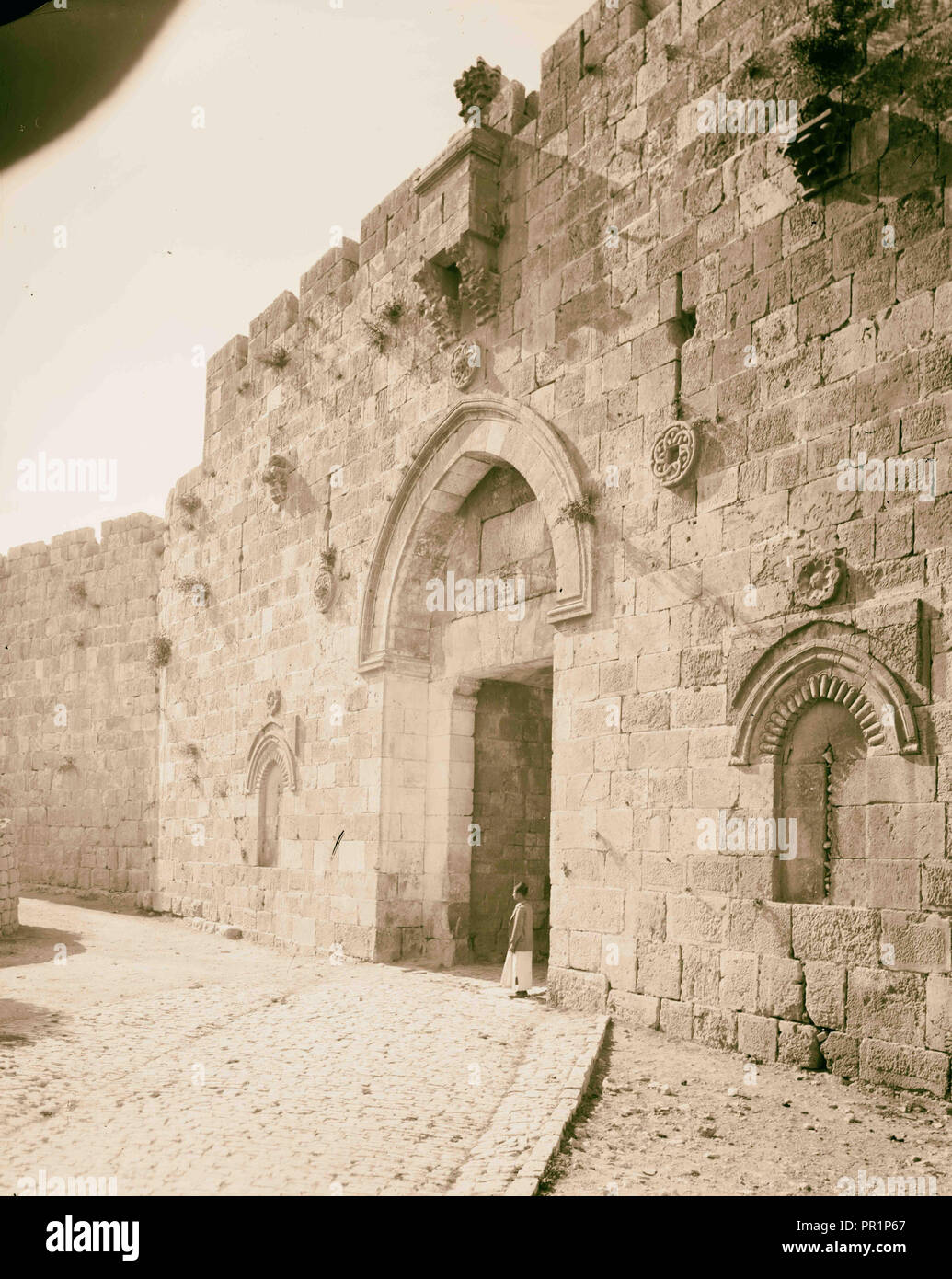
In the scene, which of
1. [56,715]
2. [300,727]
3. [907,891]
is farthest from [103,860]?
[907,891]

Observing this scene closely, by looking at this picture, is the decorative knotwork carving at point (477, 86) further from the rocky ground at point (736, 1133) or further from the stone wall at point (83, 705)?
the stone wall at point (83, 705)

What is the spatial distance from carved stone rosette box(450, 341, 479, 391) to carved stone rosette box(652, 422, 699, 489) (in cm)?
259

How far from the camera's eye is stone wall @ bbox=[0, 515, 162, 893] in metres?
15.6

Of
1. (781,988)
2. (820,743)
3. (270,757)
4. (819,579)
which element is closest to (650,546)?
(819,579)

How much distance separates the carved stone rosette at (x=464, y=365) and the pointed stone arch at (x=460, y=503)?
21 centimetres

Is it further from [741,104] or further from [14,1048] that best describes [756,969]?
[741,104]

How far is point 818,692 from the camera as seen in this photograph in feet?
19.9

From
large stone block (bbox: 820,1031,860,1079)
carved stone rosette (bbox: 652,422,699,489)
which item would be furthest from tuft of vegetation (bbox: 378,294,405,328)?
large stone block (bbox: 820,1031,860,1079)

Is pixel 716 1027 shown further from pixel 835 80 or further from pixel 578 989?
pixel 835 80

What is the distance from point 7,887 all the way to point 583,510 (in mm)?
7086

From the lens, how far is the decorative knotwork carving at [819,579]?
5.98 m

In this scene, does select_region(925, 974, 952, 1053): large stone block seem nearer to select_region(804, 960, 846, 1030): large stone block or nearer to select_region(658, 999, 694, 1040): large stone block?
select_region(804, 960, 846, 1030): large stone block

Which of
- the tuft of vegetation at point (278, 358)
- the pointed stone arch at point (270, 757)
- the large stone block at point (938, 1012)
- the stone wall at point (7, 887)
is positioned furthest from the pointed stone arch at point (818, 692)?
the tuft of vegetation at point (278, 358)

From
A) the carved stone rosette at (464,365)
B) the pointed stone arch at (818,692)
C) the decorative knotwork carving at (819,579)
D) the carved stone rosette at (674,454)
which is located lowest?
the pointed stone arch at (818,692)
